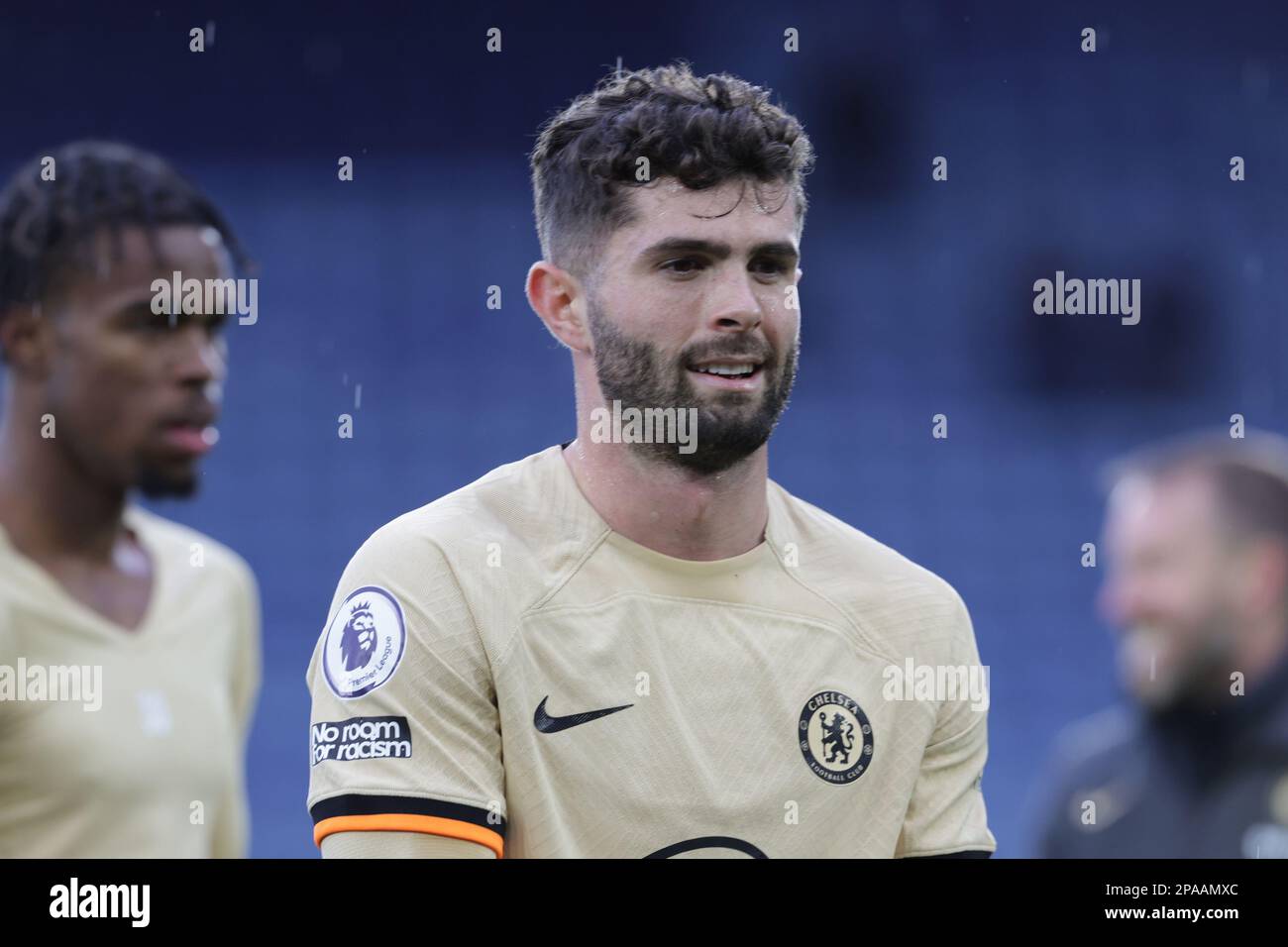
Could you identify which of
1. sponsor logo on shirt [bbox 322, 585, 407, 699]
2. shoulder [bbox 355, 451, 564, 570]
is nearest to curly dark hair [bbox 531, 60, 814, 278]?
shoulder [bbox 355, 451, 564, 570]

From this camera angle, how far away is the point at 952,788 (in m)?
2.92

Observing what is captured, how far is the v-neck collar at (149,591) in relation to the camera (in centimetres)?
310

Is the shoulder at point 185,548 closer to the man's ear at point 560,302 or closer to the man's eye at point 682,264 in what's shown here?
the man's ear at point 560,302

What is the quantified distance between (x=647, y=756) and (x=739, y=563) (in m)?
0.43

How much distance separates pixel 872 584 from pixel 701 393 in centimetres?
53

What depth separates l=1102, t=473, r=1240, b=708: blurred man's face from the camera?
3539 millimetres

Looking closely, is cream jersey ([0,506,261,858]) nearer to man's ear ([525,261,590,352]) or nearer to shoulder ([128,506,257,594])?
shoulder ([128,506,257,594])

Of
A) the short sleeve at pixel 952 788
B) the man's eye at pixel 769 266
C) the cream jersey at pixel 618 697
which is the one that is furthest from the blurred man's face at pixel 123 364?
the short sleeve at pixel 952 788

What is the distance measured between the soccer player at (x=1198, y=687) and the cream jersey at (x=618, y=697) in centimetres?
70

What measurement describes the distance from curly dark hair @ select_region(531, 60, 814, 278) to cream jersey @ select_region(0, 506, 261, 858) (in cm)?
112

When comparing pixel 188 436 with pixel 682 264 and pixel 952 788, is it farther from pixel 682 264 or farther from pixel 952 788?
pixel 952 788

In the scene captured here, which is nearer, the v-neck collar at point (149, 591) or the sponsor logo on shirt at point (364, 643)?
the sponsor logo on shirt at point (364, 643)

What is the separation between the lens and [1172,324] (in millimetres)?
4969

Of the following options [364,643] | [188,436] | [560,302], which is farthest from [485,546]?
[188,436]
